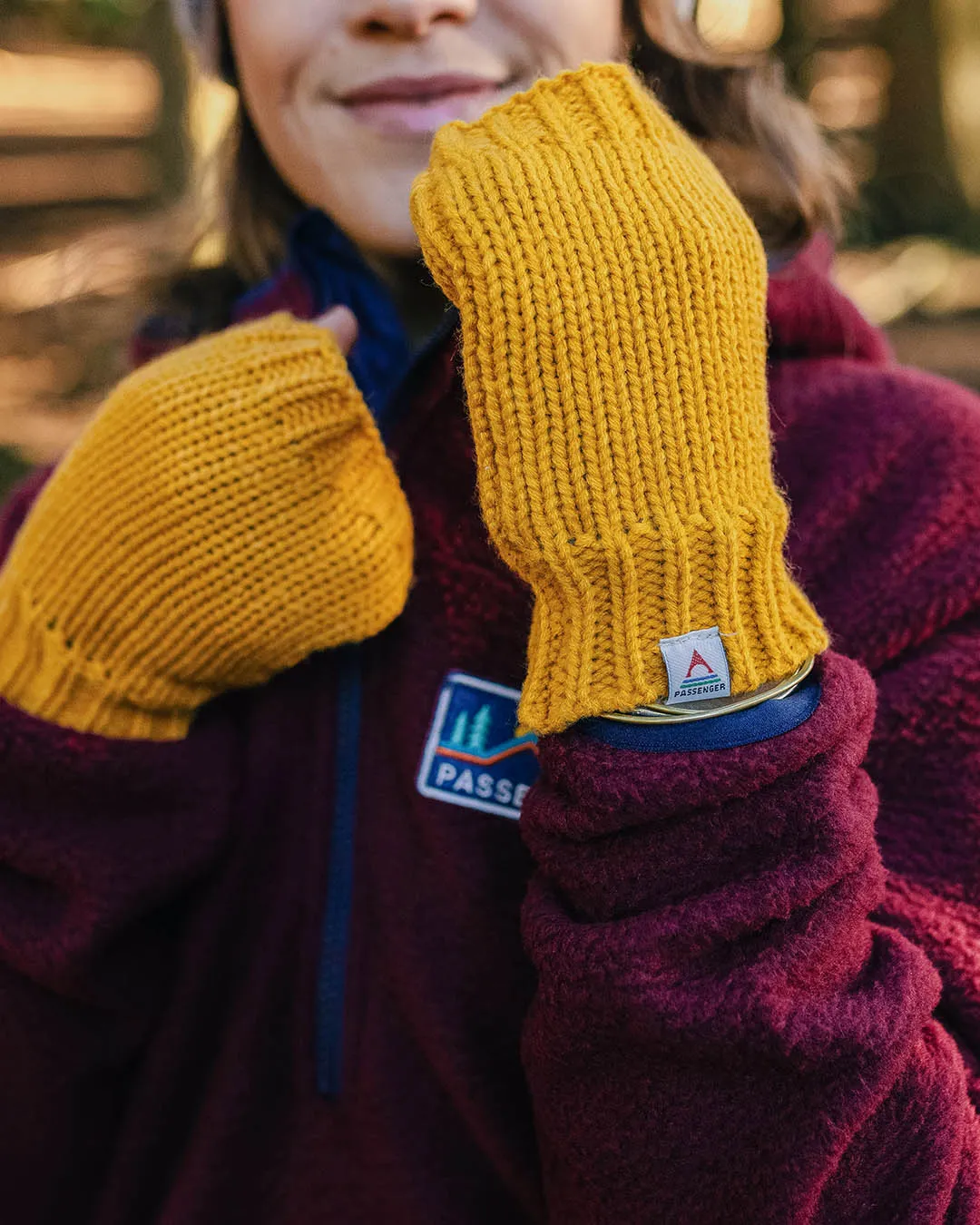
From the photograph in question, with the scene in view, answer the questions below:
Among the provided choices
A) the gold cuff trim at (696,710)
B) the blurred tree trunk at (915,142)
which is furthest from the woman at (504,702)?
the blurred tree trunk at (915,142)

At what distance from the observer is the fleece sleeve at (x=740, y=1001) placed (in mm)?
668

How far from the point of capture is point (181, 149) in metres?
5.01

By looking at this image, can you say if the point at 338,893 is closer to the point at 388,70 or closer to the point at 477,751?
the point at 477,751

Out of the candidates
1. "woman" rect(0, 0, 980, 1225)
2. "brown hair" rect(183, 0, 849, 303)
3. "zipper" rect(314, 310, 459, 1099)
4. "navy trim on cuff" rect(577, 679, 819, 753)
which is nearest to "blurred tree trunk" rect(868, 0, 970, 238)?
"brown hair" rect(183, 0, 849, 303)

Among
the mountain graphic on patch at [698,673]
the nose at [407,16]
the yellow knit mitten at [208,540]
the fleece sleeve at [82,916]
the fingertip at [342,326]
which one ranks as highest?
the nose at [407,16]

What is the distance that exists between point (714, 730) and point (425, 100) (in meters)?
0.57

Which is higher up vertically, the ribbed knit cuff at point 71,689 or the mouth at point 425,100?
the mouth at point 425,100

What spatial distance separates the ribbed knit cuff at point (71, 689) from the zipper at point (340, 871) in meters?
0.12

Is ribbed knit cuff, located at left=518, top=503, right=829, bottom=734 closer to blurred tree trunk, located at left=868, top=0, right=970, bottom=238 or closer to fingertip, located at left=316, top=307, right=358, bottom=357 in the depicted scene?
fingertip, located at left=316, top=307, right=358, bottom=357

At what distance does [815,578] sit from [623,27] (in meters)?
0.52

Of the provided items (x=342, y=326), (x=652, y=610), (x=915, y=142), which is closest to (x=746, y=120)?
(x=342, y=326)

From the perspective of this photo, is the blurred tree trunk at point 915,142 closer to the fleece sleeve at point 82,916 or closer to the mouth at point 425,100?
the mouth at point 425,100

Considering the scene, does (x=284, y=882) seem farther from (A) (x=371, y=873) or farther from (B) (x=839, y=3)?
(B) (x=839, y=3)

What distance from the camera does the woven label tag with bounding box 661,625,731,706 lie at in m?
0.69
